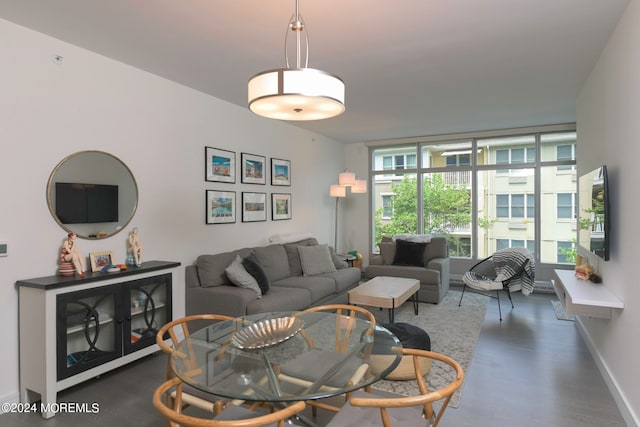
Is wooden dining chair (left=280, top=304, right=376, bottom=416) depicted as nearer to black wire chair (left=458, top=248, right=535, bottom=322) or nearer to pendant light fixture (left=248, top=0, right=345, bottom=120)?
pendant light fixture (left=248, top=0, right=345, bottom=120)

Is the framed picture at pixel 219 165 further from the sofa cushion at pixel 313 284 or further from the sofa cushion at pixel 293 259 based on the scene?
the sofa cushion at pixel 313 284

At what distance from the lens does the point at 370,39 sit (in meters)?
2.95

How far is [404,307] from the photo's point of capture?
5188mm

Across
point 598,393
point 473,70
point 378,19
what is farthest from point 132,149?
point 598,393

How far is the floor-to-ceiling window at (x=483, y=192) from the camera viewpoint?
6242 millimetres

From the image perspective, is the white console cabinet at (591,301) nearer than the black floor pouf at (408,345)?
Yes

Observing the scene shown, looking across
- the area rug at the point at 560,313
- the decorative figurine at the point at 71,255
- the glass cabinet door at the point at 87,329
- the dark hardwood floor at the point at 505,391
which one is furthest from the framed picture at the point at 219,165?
the area rug at the point at 560,313

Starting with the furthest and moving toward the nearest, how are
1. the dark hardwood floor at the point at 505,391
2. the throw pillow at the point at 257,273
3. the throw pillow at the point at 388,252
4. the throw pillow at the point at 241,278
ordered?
the throw pillow at the point at 388,252, the throw pillow at the point at 257,273, the throw pillow at the point at 241,278, the dark hardwood floor at the point at 505,391

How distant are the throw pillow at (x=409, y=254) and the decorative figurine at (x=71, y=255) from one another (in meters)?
4.26

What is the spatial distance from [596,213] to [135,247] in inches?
153

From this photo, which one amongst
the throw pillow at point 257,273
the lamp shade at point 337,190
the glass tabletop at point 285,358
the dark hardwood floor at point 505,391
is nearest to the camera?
the glass tabletop at point 285,358

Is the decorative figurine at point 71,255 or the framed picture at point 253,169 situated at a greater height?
the framed picture at point 253,169

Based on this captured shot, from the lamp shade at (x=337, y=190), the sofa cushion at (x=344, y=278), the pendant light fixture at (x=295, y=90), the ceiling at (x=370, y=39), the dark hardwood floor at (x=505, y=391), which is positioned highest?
the ceiling at (x=370, y=39)

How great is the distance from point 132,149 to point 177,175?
555mm
